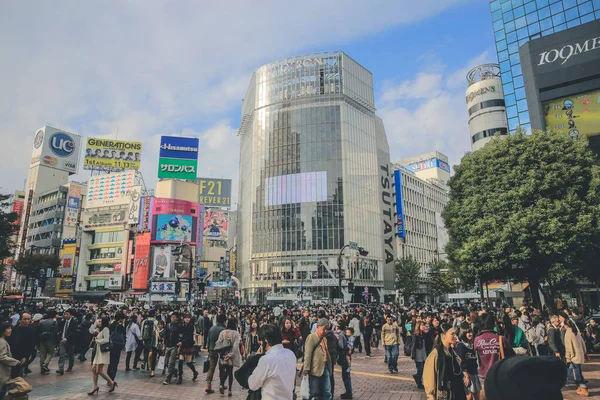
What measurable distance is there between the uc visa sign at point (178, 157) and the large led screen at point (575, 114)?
200 feet

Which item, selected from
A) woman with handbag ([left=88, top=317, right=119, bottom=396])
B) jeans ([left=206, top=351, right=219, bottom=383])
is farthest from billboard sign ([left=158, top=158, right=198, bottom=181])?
jeans ([left=206, top=351, right=219, bottom=383])

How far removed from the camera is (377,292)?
67688 mm

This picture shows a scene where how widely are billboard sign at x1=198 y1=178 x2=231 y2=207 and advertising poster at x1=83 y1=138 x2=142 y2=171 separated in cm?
2485

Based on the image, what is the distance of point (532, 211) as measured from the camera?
2039cm

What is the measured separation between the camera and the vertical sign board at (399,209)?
78125mm

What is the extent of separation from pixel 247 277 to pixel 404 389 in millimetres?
61924

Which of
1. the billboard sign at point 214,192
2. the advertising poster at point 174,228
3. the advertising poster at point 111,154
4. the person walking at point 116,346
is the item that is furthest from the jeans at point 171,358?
the billboard sign at point 214,192

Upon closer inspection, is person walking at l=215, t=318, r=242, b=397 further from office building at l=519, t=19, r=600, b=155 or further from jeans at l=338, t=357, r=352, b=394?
office building at l=519, t=19, r=600, b=155

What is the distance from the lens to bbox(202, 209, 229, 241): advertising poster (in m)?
90.7

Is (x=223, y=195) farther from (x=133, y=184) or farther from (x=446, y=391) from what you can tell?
(x=446, y=391)

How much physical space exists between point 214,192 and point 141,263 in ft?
125

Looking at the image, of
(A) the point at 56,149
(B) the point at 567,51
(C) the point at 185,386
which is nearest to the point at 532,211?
(C) the point at 185,386

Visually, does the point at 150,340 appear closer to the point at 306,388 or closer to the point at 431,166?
the point at 306,388

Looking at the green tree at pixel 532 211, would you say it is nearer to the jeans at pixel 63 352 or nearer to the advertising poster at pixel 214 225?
the jeans at pixel 63 352
